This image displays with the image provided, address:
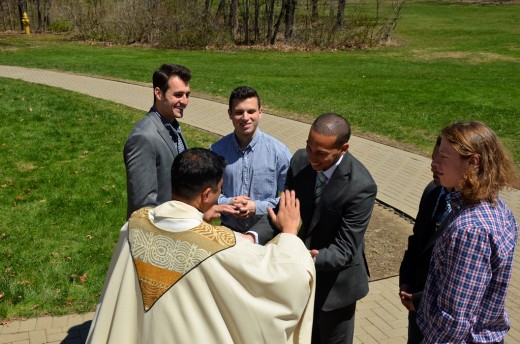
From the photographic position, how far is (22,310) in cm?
560

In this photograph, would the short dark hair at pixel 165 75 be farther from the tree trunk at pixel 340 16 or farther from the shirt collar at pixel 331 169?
the tree trunk at pixel 340 16

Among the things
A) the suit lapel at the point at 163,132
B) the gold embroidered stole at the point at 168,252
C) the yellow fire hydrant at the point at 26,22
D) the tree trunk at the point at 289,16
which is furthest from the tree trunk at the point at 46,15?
the gold embroidered stole at the point at 168,252

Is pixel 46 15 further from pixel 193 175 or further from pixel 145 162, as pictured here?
pixel 193 175

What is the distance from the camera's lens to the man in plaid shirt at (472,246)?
2732 millimetres

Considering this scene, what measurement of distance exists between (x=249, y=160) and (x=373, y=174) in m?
6.32

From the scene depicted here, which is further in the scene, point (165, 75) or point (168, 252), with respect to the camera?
point (165, 75)

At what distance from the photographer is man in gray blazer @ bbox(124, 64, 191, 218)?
4207mm

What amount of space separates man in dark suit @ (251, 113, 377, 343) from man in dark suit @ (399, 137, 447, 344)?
1.01 ft

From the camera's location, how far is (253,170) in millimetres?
4648

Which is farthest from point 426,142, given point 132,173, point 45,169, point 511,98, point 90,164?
point 132,173

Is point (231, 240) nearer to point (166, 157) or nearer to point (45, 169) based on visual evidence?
point (166, 157)

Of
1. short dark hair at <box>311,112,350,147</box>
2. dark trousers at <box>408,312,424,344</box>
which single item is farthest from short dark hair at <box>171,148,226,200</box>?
dark trousers at <box>408,312,424,344</box>

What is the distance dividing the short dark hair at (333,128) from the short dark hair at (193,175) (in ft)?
2.69

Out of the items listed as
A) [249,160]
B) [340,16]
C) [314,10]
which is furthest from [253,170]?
[314,10]
